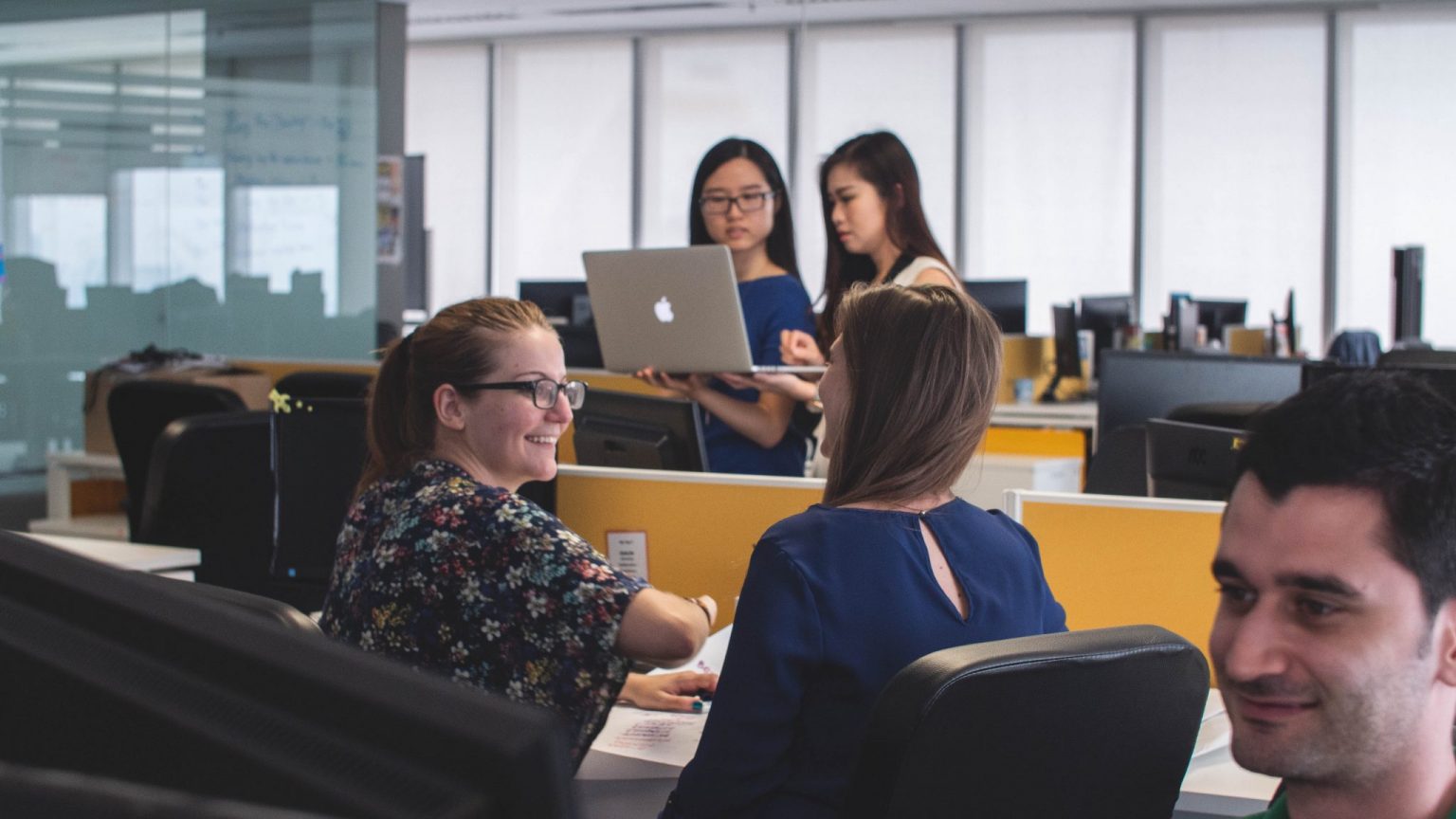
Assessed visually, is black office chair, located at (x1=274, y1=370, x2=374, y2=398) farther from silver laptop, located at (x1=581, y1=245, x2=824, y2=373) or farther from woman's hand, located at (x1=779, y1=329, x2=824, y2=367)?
woman's hand, located at (x1=779, y1=329, x2=824, y2=367)

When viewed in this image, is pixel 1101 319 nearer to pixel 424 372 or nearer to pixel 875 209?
pixel 875 209

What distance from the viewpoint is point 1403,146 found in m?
9.03

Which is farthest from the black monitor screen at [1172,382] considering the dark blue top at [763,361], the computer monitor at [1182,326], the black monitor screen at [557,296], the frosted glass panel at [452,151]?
the frosted glass panel at [452,151]

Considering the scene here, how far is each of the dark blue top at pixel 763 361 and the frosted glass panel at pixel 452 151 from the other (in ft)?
25.1

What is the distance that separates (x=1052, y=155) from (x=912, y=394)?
8334 mm

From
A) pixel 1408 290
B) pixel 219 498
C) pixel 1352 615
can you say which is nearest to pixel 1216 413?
pixel 1352 615

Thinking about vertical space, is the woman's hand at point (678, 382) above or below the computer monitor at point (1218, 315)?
below

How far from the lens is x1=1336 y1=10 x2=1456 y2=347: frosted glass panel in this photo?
8938 millimetres

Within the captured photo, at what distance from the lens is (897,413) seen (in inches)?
64.4

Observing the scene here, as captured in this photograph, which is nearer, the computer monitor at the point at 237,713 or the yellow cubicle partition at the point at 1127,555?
the computer monitor at the point at 237,713

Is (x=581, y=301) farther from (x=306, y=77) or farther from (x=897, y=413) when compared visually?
(x=897, y=413)

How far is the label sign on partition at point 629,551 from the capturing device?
2373mm

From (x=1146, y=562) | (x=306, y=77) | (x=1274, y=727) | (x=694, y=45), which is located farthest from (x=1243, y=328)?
(x=1274, y=727)

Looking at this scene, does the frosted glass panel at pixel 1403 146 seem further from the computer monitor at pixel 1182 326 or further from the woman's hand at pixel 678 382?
the woman's hand at pixel 678 382
